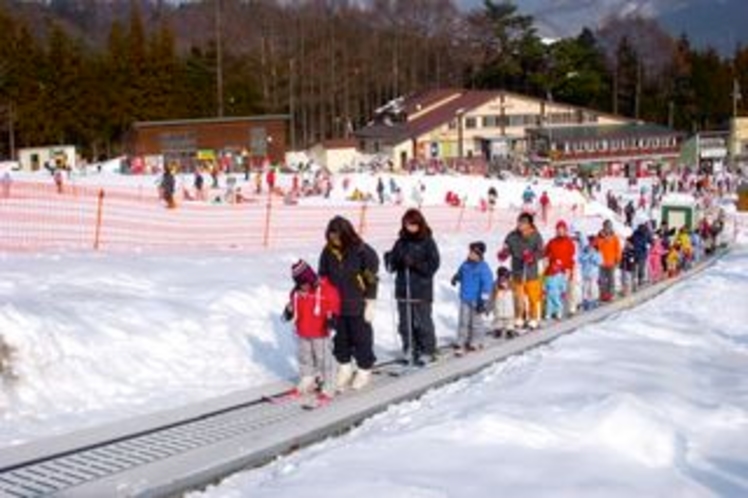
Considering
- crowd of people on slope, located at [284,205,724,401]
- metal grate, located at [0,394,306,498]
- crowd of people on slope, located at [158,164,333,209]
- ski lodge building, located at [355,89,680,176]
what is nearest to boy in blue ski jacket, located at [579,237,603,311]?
crowd of people on slope, located at [284,205,724,401]

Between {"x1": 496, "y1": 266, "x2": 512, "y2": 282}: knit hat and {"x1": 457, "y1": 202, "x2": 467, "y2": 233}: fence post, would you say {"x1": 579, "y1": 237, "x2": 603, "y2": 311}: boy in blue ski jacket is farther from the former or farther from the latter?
{"x1": 457, "y1": 202, "x2": 467, "y2": 233}: fence post

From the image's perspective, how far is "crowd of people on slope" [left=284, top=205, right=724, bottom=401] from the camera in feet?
29.8

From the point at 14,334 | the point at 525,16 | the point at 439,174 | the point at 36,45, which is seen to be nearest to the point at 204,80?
the point at 36,45

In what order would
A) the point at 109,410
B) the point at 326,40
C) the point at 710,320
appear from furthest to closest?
the point at 326,40
the point at 710,320
the point at 109,410

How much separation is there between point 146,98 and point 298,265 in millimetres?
65362

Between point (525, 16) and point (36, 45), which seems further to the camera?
point (525, 16)

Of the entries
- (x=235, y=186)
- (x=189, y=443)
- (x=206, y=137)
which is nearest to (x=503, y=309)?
(x=189, y=443)

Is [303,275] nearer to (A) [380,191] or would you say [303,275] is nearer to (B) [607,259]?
(B) [607,259]

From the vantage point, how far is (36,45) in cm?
7038

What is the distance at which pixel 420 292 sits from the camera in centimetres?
1052

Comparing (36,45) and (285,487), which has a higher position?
(36,45)

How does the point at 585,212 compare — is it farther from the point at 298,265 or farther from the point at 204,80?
the point at 298,265

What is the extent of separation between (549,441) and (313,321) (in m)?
2.36

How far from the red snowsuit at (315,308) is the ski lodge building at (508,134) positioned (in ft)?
213
